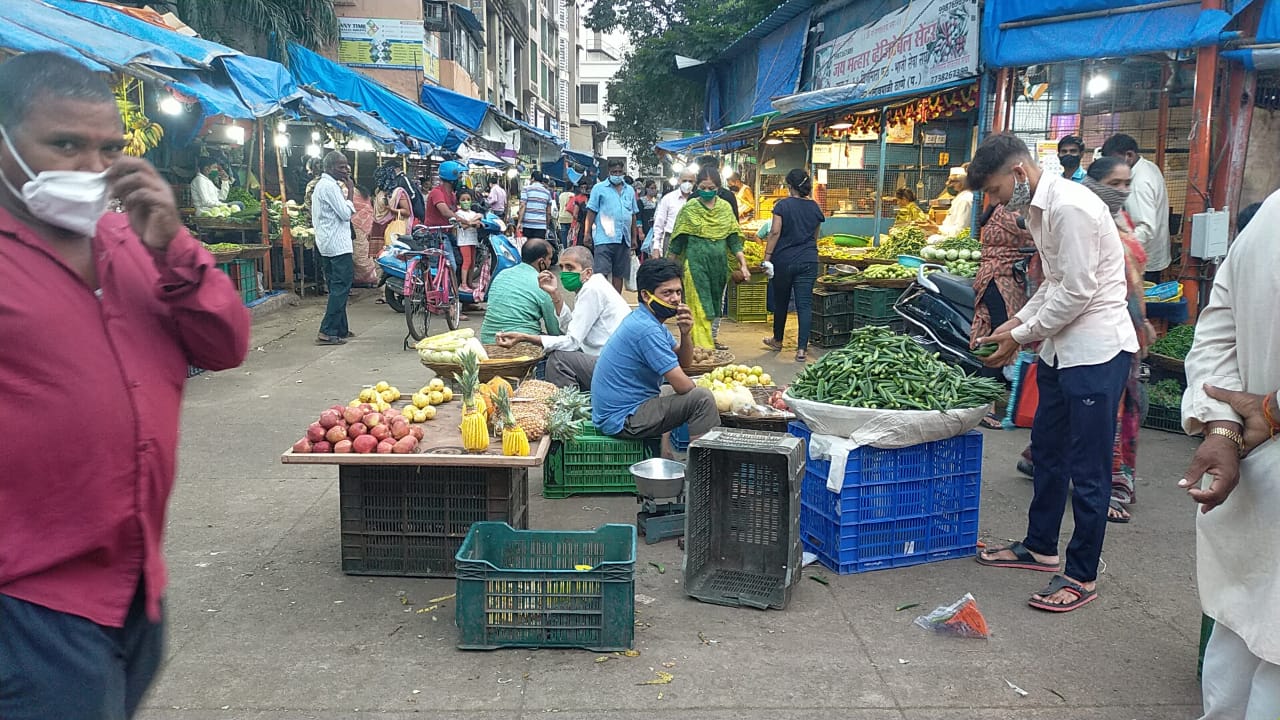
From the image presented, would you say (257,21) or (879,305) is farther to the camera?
(257,21)

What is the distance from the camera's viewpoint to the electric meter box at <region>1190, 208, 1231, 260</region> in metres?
7.85

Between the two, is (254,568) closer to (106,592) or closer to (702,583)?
(702,583)

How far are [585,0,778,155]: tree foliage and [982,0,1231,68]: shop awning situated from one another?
1495cm

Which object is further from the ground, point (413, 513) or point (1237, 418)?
Result: point (1237, 418)

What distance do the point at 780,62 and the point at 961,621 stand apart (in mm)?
18742

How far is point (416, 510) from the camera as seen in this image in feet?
15.3

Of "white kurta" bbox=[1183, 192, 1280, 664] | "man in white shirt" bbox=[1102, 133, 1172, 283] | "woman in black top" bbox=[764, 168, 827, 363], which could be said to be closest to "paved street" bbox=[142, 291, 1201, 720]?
"white kurta" bbox=[1183, 192, 1280, 664]

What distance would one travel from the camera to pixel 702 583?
4562mm

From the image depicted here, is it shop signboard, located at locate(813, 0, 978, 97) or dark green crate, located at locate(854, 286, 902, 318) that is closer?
dark green crate, located at locate(854, 286, 902, 318)

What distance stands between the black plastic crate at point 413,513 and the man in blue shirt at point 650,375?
1.20m

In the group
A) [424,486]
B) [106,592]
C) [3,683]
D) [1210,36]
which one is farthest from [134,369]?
[1210,36]

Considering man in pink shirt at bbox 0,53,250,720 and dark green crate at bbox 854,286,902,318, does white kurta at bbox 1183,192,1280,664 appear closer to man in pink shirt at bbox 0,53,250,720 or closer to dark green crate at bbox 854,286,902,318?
man in pink shirt at bbox 0,53,250,720

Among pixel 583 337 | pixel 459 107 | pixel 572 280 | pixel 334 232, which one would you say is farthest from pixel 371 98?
pixel 583 337

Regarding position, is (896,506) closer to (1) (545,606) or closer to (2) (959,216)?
(1) (545,606)
